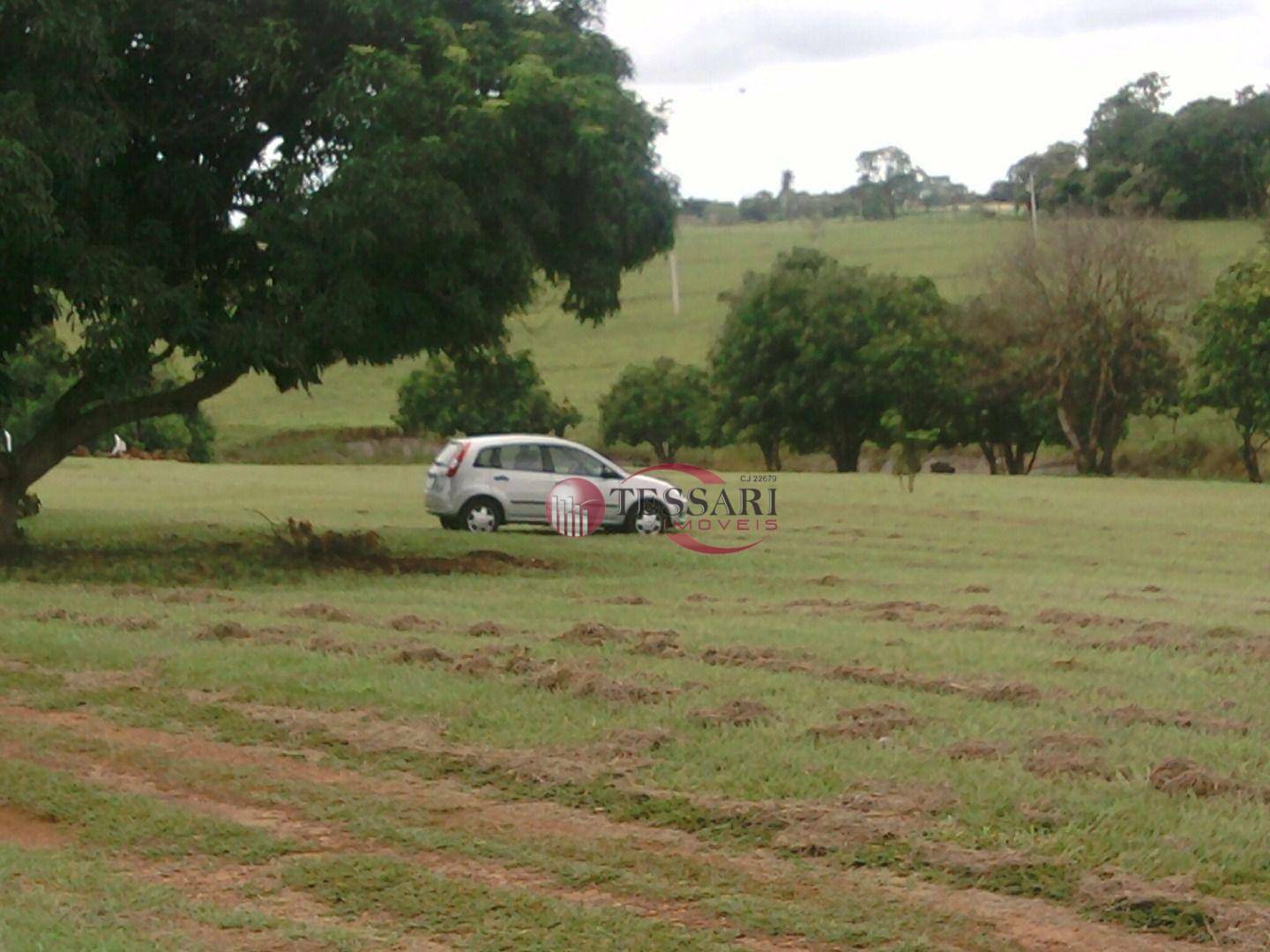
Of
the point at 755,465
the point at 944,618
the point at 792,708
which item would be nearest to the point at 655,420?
the point at 755,465

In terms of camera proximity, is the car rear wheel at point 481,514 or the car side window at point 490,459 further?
the car rear wheel at point 481,514

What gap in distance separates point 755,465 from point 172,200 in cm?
6033

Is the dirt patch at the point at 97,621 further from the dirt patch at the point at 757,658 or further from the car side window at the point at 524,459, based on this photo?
the car side window at the point at 524,459

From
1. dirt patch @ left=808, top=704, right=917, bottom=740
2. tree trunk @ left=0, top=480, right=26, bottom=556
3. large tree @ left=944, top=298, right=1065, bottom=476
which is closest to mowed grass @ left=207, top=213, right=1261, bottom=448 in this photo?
large tree @ left=944, top=298, right=1065, bottom=476

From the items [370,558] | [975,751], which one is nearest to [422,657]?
[975,751]

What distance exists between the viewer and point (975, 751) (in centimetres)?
819

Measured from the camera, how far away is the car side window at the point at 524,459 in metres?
24.9

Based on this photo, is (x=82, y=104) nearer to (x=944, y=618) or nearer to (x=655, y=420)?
(x=944, y=618)

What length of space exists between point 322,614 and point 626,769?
664 cm

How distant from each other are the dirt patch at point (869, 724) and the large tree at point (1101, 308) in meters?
53.1

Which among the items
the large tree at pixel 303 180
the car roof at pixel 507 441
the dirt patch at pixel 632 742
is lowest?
the dirt patch at pixel 632 742

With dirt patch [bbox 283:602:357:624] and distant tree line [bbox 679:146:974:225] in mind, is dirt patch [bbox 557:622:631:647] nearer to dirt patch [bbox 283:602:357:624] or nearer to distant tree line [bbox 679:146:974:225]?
dirt patch [bbox 283:602:357:624]

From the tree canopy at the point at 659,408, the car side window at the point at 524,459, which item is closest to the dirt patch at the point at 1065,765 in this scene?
the car side window at the point at 524,459

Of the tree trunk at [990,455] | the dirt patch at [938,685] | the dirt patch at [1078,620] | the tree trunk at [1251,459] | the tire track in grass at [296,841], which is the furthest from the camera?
the tree trunk at [990,455]
